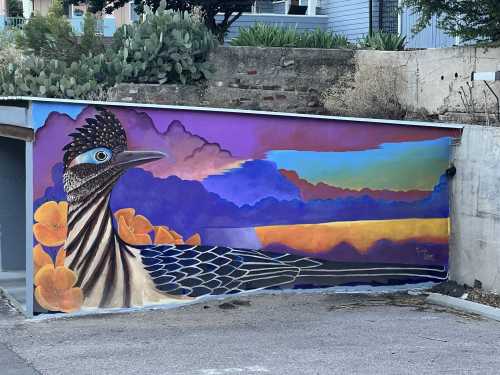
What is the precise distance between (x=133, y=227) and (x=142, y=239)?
0.59ft

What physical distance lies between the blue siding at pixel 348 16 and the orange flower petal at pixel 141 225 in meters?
10.4

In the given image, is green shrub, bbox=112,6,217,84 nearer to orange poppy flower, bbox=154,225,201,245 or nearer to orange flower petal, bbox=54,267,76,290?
orange poppy flower, bbox=154,225,201,245

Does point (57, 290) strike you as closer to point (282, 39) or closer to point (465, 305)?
point (465, 305)

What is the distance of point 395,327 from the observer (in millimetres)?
8539

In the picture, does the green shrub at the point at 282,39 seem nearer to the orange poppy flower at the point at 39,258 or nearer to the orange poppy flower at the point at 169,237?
the orange poppy flower at the point at 169,237

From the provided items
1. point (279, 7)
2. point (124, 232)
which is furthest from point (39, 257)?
point (279, 7)

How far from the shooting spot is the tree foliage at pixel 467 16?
11.1 m

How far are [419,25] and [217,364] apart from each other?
6819 millimetres

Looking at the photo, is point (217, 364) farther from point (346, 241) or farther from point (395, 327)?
point (346, 241)

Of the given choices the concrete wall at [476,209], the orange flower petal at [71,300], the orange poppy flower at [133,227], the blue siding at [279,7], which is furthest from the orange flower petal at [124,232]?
the blue siding at [279,7]

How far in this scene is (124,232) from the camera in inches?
372

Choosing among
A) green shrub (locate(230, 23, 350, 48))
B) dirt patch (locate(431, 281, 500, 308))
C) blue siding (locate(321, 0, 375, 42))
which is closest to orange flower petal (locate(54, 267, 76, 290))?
dirt patch (locate(431, 281, 500, 308))

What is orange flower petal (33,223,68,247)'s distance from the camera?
9125mm

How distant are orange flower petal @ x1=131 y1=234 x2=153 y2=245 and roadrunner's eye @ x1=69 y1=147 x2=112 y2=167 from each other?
0.99 meters
